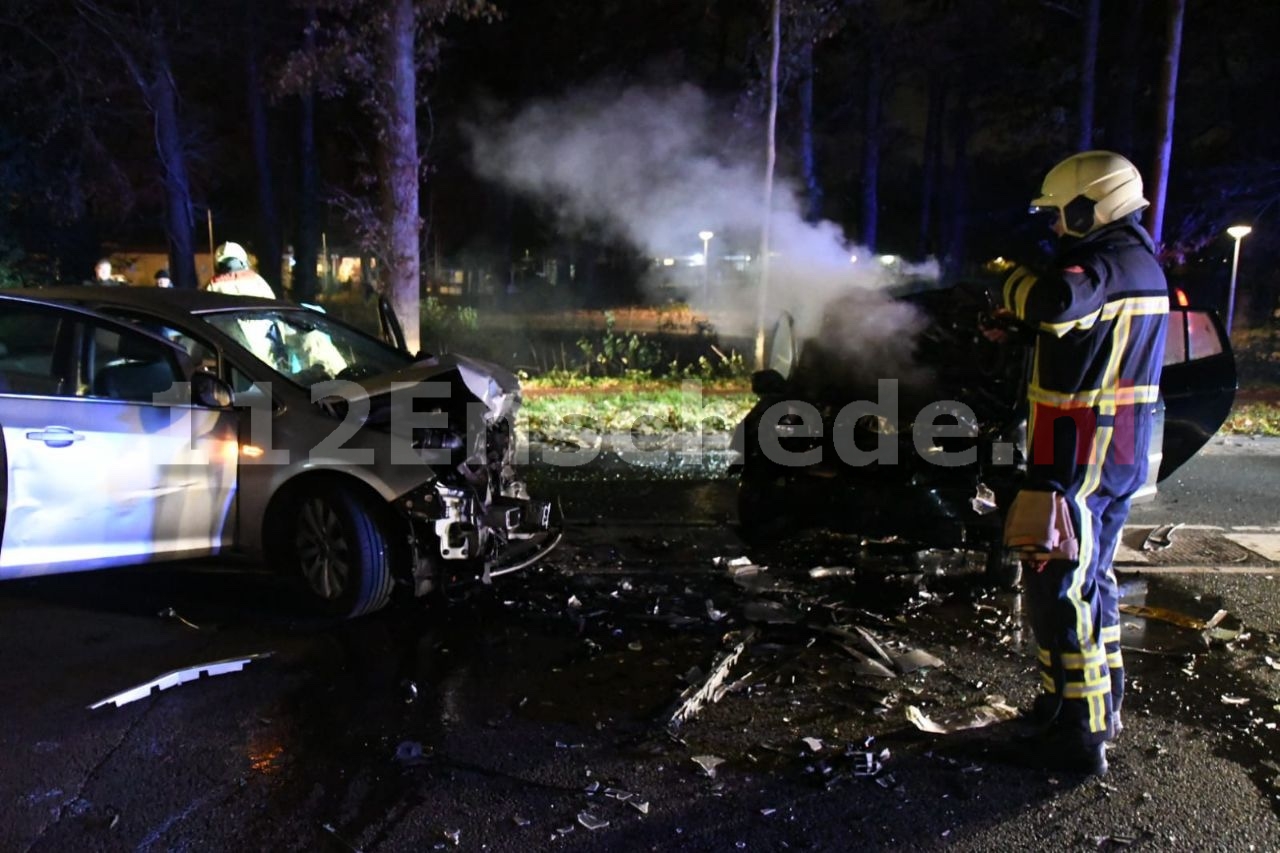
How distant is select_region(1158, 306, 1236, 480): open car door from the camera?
572 cm

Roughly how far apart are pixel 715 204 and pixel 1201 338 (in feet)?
31.3

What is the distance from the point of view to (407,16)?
34.8 ft

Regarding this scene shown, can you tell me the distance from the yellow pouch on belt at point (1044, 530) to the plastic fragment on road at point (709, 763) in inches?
50.1

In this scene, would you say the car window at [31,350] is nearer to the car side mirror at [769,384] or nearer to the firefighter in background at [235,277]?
the firefighter in background at [235,277]

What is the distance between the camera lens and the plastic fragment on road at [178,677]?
393 centimetres

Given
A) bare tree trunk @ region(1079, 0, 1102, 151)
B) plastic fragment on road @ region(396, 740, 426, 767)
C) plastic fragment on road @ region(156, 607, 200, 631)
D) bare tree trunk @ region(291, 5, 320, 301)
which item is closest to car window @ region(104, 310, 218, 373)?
plastic fragment on road @ region(156, 607, 200, 631)

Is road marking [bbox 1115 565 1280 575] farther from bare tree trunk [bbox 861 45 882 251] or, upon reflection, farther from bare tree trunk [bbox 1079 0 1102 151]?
bare tree trunk [bbox 861 45 882 251]

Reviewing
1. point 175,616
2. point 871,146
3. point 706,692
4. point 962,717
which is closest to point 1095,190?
point 962,717

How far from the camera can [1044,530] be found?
10.8ft

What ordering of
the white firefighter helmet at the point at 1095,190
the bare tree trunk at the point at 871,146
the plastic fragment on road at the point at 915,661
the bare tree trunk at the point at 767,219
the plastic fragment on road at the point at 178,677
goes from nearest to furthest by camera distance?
the white firefighter helmet at the point at 1095,190 < the plastic fragment on road at the point at 178,677 < the plastic fragment on road at the point at 915,661 < the bare tree trunk at the point at 767,219 < the bare tree trunk at the point at 871,146

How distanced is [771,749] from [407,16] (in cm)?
956

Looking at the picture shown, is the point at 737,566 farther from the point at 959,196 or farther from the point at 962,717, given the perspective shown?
the point at 959,196

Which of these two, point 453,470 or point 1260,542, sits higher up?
point 453,470

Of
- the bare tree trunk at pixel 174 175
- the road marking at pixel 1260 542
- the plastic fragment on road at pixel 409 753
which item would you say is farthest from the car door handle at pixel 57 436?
the bare tree trunk at pixel 174 175
